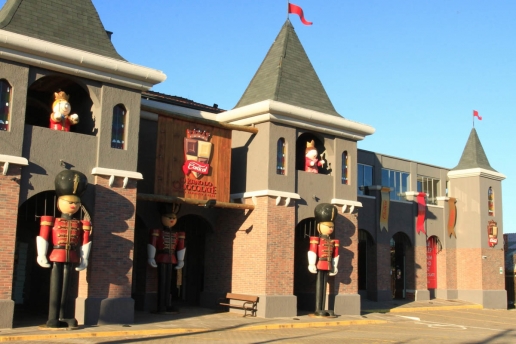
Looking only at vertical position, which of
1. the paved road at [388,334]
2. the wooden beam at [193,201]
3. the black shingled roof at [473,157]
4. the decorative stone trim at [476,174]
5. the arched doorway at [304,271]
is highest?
the black shingled roof at [473,157]

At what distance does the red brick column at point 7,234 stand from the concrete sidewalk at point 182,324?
0.55 meters

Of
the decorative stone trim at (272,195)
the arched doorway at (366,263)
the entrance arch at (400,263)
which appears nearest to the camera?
the decorative stone trim at (272,195)

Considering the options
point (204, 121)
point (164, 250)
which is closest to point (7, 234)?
point (164, 250)

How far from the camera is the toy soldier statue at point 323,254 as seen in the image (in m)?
21.6

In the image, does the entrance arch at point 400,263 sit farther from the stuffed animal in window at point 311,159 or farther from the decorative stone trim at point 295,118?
the stuffed animal in window at point 311,159

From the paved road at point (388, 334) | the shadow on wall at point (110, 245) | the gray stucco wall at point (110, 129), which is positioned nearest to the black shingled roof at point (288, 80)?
the gray stucco wall at point (110, 129)

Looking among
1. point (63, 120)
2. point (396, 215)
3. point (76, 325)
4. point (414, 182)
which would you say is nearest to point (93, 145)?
point (63, 120)

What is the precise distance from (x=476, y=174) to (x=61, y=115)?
74.4 feet

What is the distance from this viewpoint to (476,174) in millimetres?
33031

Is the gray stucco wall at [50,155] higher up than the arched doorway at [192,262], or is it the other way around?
the gray stucco wall at [50,155]

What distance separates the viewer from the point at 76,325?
1625 cm

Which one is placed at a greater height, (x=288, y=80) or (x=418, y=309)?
(x=288, y=80)

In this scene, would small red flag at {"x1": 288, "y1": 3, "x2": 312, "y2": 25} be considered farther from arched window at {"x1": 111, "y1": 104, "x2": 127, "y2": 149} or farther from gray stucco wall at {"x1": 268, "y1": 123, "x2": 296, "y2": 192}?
arched window at {"x1": 111, "y1": 104, "x2": 127, "y2": 149}

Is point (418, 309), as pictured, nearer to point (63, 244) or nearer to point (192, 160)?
point (192, 160)
